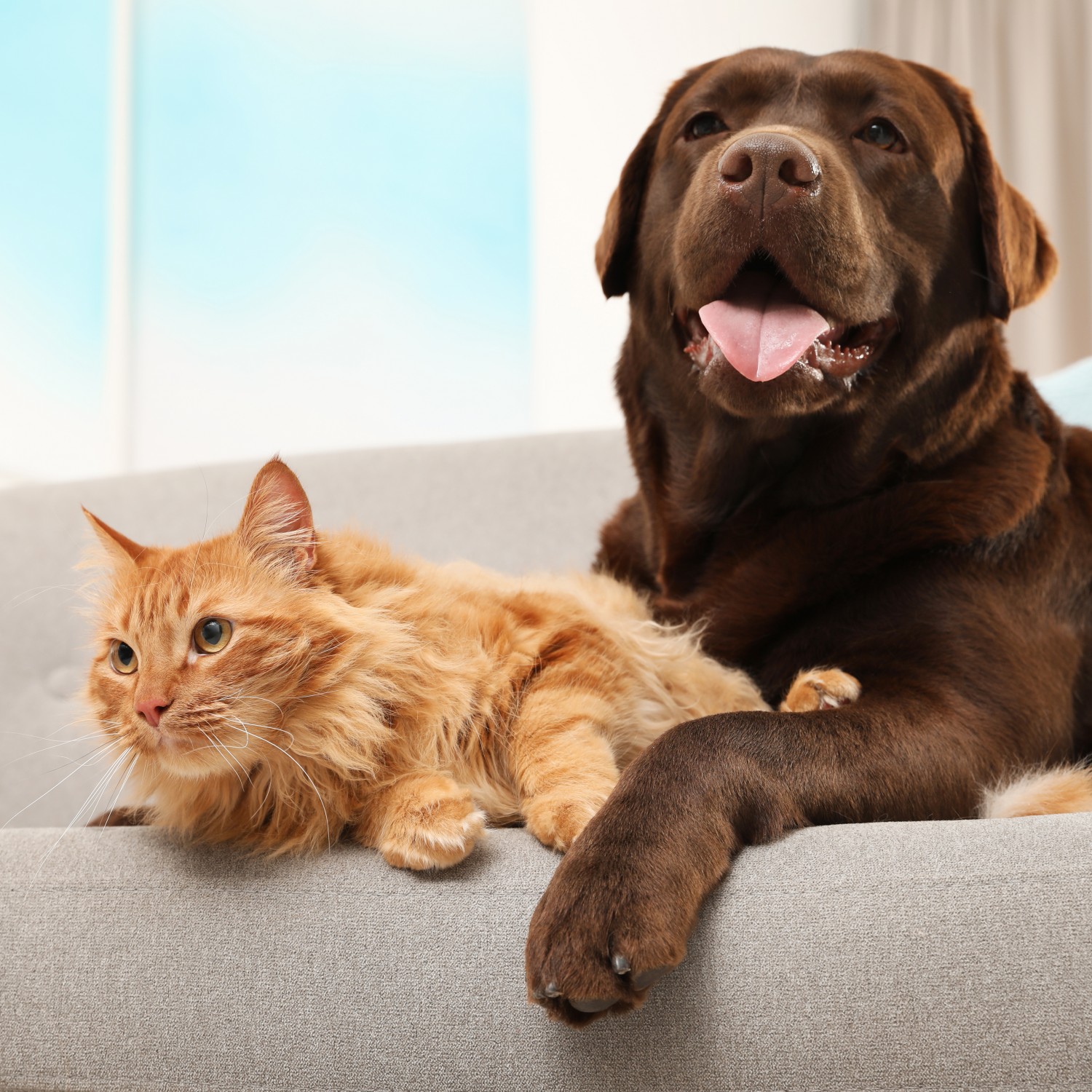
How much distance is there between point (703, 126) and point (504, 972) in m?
1.12

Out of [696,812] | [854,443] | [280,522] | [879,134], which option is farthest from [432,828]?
[879,134]

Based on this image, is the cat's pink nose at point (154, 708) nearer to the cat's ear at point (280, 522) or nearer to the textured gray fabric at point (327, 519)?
the cat's ear at point (280, 522)

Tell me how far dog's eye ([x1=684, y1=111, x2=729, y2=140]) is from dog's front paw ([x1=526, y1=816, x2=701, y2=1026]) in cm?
101

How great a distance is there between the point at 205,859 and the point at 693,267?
2.73 ft

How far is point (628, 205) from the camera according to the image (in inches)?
60.5

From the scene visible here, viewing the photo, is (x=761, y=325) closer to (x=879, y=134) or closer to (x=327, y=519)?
(x=879, y=134)

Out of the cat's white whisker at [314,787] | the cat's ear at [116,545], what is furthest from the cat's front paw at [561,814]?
the cat's ear at [116,545]

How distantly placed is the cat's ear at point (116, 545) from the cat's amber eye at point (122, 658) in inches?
4.1

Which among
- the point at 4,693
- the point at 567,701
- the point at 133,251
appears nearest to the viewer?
the point at 567,701

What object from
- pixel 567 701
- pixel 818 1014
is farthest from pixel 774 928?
pixel 567 701

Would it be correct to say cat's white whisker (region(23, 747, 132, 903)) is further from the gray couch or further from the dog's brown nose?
the dog's brown nose

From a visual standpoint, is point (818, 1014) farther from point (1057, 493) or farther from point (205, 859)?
point (1057, 493)

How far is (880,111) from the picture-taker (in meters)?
1.29

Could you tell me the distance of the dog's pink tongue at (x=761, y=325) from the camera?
118 cm
